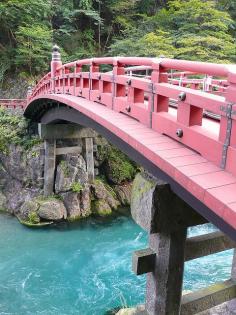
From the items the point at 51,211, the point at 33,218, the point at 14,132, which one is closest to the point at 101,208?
the point at 51,211

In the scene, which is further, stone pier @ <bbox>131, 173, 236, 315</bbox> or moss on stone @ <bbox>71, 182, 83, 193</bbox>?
moss on stone @ <bbox>71, 182, 83, 193</bbox>

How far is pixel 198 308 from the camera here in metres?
4.42

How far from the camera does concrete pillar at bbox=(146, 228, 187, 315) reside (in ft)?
12.2

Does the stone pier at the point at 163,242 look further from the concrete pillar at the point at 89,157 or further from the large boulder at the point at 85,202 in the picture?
the concrete pillar at the point at 89,157

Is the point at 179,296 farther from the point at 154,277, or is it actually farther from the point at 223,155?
the point at 223,155

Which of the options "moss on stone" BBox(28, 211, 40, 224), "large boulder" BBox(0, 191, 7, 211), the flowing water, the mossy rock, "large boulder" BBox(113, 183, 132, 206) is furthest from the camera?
"large boulder" BBox(113, 183, 132, 206)

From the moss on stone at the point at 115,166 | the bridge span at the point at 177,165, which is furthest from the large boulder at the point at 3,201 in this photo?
the bridge span at the point at 177,165

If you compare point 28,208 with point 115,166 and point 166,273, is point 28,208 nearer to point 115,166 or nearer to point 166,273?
point 115,166

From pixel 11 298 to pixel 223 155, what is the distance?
7770 millimetres

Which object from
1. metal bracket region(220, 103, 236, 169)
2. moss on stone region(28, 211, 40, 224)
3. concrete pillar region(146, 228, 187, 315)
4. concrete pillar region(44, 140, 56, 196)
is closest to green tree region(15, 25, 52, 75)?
concrete pillar region(44, 140, 56, 196)

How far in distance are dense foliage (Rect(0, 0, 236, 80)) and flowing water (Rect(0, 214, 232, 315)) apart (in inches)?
305

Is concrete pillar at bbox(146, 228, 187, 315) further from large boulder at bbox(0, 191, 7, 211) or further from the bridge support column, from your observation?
large boulder at bbox(0, 191, 7, 211)

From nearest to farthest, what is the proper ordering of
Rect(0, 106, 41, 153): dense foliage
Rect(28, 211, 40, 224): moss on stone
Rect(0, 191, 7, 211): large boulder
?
Rect(28, 211, 40, 224): moss on stone, Rect(0, 191, 7, 211): large boulder, Rect(0, 106, 41, 153): dense foliage

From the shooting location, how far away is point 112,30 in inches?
881
